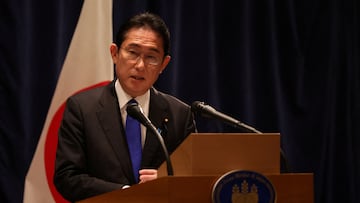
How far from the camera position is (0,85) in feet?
10.5

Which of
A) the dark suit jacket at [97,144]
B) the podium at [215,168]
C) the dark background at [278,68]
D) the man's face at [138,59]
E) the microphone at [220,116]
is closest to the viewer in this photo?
the podium at [215,168]

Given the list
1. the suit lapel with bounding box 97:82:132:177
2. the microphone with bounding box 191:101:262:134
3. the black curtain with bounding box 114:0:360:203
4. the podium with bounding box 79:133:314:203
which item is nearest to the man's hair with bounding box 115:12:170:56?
the suit lapel with bounding box 97:82:132:177

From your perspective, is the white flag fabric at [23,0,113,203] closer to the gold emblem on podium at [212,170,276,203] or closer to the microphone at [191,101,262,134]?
the microphone at [191,101,262,134]

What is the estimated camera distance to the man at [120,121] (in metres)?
2.38

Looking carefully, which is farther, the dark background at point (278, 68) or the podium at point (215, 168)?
the dark background at point (278, 68)

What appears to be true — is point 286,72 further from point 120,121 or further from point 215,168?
point 215,168

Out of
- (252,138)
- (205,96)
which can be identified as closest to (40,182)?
(205,96)

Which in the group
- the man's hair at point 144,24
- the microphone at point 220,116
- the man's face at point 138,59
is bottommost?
the microphone at point 220,116

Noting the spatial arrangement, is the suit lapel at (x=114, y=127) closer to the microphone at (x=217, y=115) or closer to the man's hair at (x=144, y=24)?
the man's hair at (x=144, y=24)

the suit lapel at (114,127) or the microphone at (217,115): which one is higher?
the microphone at (217,115)

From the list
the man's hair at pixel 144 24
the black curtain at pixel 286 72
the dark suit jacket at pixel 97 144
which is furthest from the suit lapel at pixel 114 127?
the black curtain at pixel 286 72

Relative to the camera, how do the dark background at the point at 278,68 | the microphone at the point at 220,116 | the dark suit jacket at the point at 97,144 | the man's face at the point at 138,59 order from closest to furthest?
the microphone at the point at 220,116, the dark suit jacket at the point at 97,144, the man's face at the point at 138,59, the dark background at the point at 278,68

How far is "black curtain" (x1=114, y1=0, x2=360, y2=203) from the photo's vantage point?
144 inches

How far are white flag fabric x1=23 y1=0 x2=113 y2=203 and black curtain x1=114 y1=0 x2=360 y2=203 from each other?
1.28ft
